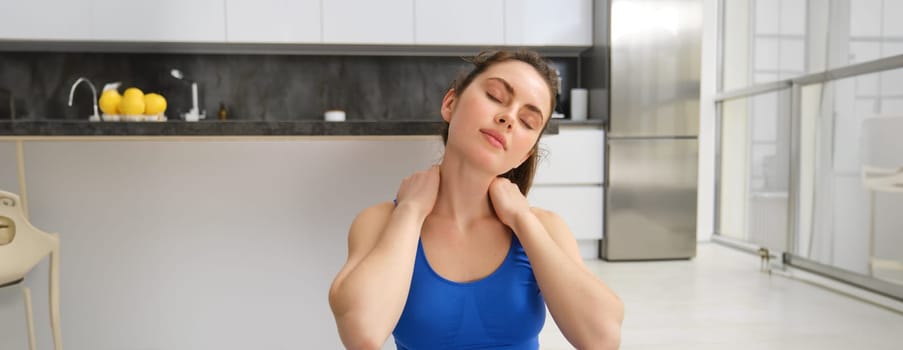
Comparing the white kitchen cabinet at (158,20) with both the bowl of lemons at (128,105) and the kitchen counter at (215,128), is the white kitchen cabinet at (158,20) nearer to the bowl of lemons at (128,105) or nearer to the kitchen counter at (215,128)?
the bowl of lemons at (128,105)

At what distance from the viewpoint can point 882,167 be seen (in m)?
2.94

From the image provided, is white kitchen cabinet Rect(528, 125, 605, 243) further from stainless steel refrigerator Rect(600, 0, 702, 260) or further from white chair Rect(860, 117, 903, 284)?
white chair Rect(860, 117, 903, 284)

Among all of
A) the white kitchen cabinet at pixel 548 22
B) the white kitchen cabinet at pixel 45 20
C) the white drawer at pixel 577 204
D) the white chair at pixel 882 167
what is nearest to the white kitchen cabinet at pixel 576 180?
the white drawer at pixel 577 204

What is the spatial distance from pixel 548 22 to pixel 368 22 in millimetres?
1253

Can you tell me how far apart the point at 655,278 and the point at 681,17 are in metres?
1.78

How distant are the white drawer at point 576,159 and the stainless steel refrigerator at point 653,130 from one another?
0.26 ft

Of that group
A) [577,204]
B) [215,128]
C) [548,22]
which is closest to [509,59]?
[215,128]

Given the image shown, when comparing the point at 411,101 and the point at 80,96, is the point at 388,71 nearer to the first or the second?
the point at 411,101

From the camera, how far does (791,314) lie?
2.67 m

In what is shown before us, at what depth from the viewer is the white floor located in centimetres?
230

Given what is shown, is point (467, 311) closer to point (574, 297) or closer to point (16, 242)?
point (574, 297)

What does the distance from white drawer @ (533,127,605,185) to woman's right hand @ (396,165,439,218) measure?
282 centimetres

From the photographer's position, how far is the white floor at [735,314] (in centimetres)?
230

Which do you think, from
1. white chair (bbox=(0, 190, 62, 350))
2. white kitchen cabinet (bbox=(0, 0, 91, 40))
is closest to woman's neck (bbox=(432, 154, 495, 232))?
white chair (bbox=(0, 190, 62, 350))
